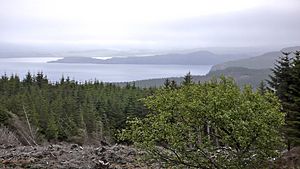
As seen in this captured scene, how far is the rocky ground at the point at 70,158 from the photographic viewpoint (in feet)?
70.4

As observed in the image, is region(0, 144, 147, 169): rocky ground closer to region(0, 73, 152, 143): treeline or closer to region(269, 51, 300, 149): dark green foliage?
region(269, 51, 300, 149): dark green foliage

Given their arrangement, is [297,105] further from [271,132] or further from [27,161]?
[27,161]

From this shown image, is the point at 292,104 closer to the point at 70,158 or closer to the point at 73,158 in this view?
the point at 73,158

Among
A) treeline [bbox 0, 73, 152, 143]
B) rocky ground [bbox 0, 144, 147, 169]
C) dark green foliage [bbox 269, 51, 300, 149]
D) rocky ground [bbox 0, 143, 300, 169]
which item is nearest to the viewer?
dark green foliage [bbox 269, 51, 300, 149]

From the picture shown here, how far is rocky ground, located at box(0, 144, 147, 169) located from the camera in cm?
2147

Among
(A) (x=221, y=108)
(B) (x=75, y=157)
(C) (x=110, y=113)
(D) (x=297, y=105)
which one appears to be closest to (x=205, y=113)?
(A) (x=221, y=108)

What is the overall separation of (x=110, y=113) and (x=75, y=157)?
111 ft

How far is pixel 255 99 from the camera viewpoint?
12.2 m

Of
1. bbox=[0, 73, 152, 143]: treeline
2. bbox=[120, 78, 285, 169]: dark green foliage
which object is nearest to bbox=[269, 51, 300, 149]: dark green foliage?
bbox=[120, 78, 285, 169]: dark green foliage

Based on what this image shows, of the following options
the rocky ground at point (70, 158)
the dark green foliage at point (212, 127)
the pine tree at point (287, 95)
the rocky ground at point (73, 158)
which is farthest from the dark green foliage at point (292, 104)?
the rocky ground at point (70, 158)

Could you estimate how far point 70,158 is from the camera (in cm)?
2317

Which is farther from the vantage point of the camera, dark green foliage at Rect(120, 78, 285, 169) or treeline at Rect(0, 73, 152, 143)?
treeline at Rect(0, 73, 152, 143)

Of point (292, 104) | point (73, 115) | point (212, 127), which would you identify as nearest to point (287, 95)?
point (292, 104)

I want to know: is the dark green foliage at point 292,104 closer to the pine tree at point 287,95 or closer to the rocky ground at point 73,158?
the pine tree at point 287,95
